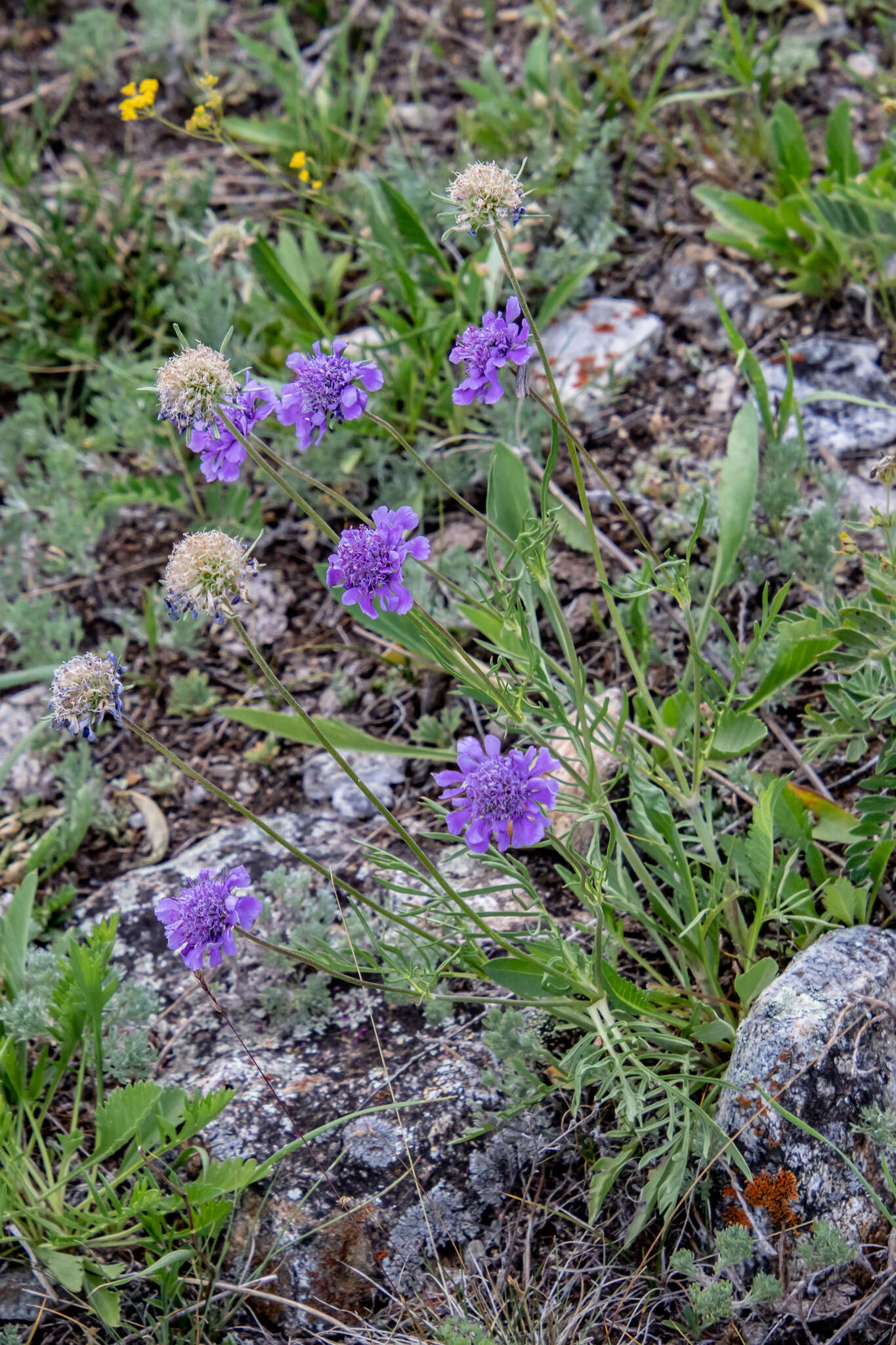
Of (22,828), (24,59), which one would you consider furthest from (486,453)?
(24,59)

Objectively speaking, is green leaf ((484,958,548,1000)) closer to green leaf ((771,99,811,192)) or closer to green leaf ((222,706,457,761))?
green leaf ((222,706,457,761))

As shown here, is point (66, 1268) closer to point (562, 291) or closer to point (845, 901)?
point (845, 901)

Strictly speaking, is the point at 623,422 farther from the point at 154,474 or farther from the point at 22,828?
the point at 22,828

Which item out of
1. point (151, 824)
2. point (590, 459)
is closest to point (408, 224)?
point (590, 459)

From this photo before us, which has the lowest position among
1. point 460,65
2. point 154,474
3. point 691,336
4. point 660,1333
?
point 660,1333

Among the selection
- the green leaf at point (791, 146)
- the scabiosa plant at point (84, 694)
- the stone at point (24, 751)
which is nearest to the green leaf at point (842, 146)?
the green leaf at point (791, 146)

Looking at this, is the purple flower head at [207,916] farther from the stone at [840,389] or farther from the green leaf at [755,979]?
the stone at [840,389]
